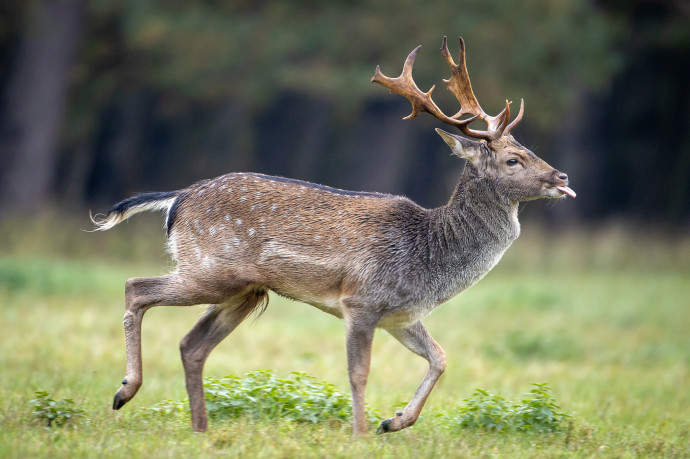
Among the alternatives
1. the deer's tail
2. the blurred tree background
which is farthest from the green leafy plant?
the blurred tree background

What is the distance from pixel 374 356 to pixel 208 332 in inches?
167

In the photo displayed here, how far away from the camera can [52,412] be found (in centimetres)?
584

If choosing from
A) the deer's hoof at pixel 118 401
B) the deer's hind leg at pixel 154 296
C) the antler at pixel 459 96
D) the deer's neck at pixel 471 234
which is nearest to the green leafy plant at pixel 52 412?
the deer's hoof at pixel 118 401

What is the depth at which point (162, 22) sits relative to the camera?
1908 centimetres

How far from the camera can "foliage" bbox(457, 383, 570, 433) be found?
6.26 m

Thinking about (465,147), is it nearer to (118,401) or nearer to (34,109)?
(118,401)

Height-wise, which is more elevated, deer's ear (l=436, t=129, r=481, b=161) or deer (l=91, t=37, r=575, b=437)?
deer's ear (l=436, t=129, r=481, b=161)

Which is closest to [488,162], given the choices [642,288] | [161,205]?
[161,205]

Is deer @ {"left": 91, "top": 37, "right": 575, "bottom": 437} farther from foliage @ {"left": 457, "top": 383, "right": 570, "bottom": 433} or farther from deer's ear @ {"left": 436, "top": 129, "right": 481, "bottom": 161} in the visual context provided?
foliage @ {"left": 457, "top": 383, "right": 570, "bottom": 433}

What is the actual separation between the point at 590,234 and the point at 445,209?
16070 mm

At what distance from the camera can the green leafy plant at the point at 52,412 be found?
577cm

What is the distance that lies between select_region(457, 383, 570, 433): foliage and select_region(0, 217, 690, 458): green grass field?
0.10 meters

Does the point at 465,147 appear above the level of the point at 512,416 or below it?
above

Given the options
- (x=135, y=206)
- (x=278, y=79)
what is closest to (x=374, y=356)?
(x=135, y=206)
